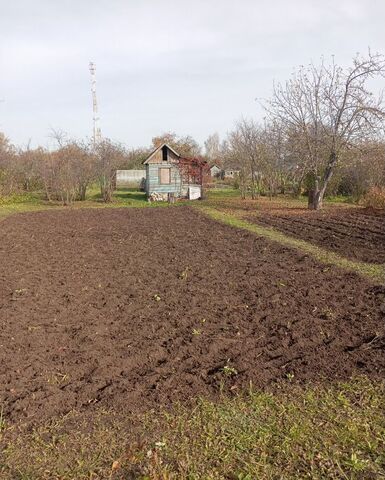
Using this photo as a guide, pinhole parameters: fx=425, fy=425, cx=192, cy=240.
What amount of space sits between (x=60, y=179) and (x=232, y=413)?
76.7 ft

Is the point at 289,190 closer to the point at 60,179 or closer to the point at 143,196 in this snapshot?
the point at 143,196

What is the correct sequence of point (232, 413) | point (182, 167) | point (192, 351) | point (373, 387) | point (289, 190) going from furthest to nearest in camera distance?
1. point (289, 190)
2. point (182, 167)
3. point (192, 351)
4. point (373, 387)
5. point (232, 413)

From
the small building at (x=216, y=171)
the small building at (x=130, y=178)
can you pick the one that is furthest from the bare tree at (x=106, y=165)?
the small building at (x=216, y=171)

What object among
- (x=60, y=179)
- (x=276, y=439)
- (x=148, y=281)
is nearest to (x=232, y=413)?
(x=276, y=439)

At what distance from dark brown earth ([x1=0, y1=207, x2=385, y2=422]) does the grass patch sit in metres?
0.28

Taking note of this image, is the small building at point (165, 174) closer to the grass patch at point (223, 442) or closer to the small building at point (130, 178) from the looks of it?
the small building at point (130, 178)

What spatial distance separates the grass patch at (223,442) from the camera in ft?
8.78

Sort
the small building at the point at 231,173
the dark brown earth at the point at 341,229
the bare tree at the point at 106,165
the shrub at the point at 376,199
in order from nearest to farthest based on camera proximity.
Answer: the dark brown earth at the point at 341,229, the shrub at the point at 376,199, the bare tree at the point at 106,165, the small building at the point at 231,173

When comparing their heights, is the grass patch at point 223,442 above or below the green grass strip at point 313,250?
below

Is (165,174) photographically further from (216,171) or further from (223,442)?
(216,171)

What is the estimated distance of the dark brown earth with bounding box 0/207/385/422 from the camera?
12.6 feet

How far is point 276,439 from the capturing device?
2992mm

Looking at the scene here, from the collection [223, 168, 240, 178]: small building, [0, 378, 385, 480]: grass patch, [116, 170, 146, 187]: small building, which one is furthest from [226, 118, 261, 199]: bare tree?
[0, 378, 385, 480]: grass patch

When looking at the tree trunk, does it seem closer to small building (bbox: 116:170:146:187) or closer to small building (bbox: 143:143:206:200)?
small building (bbox: 143:143:206:200)
